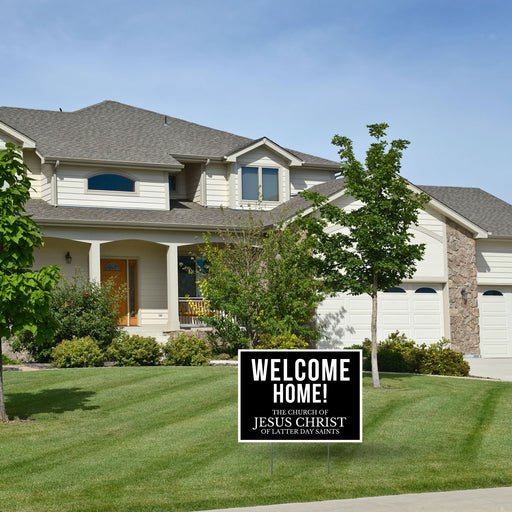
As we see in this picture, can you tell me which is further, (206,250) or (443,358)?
(206,250)

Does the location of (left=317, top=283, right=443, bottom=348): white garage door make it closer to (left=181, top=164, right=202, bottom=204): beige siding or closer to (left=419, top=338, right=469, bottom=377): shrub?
(left=419, top=338, right=469, bottom=377): shrub

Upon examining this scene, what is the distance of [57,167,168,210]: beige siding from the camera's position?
2520cm

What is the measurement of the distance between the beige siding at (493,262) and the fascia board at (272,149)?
763 cm

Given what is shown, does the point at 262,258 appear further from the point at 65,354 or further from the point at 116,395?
the point at 116,395

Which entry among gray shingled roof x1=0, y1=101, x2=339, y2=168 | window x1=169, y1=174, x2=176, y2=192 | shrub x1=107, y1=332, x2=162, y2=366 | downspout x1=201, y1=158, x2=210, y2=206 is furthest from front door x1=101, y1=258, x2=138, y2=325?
shrub x1=107, y1=332, x2=162, y2=366

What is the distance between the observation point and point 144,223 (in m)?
24.4

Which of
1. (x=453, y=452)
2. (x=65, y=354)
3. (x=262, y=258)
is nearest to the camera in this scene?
(x=453, y=452)

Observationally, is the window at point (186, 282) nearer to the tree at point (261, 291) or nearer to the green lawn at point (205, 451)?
the tree at point (261, 291)

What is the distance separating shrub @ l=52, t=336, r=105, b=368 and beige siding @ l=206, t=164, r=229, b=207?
957 centimetres

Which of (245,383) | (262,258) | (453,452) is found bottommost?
(453,452)

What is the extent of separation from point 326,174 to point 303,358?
22.2 m

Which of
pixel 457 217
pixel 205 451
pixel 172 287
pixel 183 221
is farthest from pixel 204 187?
pixel 205 451

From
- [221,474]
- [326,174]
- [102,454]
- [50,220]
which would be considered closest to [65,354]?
[50,220]

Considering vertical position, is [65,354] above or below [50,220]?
below
